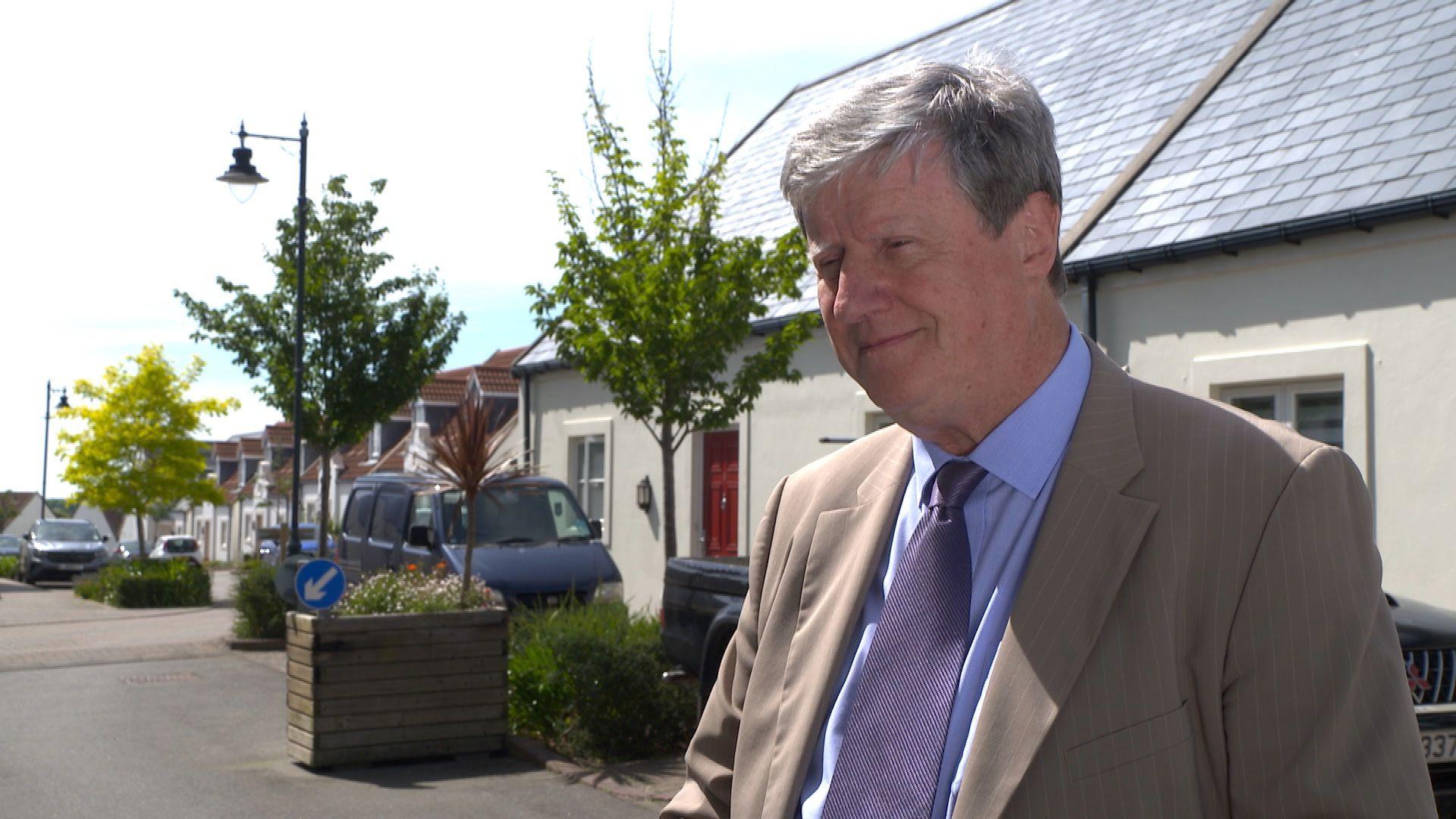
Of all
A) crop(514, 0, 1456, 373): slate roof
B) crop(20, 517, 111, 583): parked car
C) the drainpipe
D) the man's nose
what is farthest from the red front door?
crop(20, 517, 111, 583): parked car

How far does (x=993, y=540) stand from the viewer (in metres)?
1.88

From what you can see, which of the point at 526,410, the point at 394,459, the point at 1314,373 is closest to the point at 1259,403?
the point at 1314,373

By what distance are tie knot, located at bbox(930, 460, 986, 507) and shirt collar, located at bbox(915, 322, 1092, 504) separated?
0.06 feet

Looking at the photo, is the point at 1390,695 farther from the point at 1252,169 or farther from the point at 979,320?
the point at 1252,169

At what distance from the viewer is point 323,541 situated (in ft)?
59.9

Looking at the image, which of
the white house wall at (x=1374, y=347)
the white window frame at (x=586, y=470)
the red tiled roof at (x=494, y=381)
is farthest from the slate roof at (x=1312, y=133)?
the red tiled roof at (x=494, y=381)

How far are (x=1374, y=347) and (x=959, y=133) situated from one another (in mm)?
8674

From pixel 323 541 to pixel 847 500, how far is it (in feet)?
55.9

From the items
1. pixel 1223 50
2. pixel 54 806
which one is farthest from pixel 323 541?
pixel 1223 50

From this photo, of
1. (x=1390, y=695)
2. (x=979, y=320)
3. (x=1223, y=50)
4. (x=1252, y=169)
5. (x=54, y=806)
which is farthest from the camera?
(x=1223, y=50)

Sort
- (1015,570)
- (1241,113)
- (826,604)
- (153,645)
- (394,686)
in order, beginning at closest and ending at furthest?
(1015,570)
(826,604)
(394,686)
(1241,113)
(153,645)

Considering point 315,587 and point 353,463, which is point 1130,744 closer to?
point 315,587

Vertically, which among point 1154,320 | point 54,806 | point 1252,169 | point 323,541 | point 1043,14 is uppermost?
point 1043,14

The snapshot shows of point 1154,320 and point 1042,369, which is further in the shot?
point 1154,320
